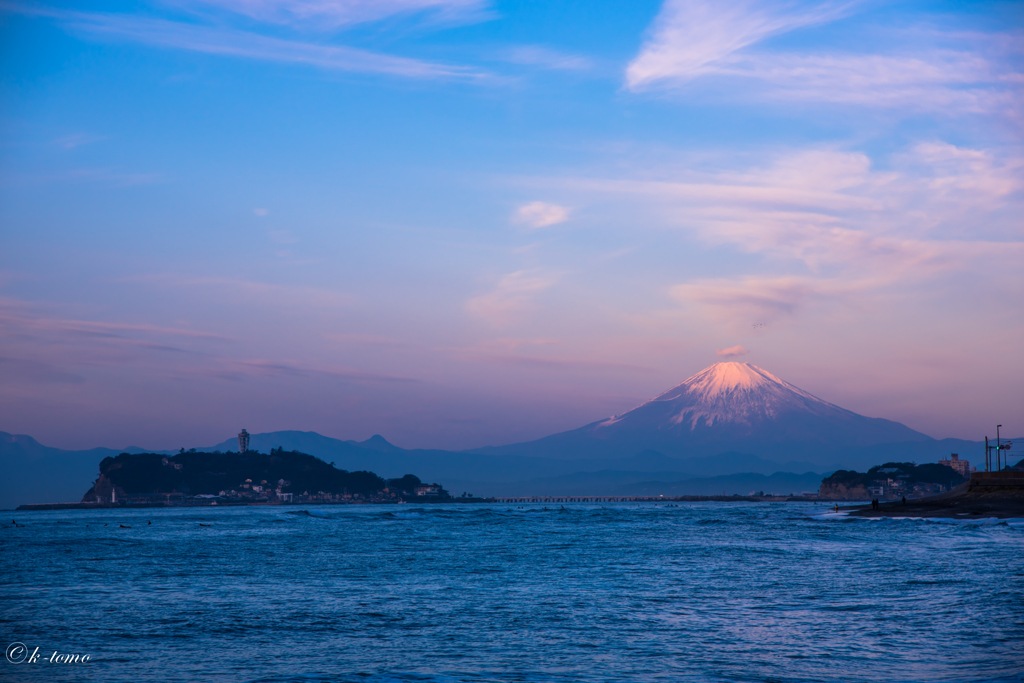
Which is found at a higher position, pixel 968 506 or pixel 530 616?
pixel 530 616

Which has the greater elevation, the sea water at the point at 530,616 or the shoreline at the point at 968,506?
the sea water at the point at 530,616

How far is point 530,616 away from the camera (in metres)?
22.7

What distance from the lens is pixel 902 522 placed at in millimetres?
72938

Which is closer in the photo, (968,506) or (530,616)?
(530,616)

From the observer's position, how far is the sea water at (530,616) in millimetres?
16125

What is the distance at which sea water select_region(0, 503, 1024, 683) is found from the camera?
16125mm

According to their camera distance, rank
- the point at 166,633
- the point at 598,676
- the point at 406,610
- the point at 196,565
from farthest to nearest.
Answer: the point at 196,565
the point at 406,610
the point at 166,633
the point at 598,676

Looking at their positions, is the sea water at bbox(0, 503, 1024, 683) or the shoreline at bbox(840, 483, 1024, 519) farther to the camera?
the shoreline at bbox(840, 483, 1024, 519)

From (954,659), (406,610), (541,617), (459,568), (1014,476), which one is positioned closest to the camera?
(954,659)

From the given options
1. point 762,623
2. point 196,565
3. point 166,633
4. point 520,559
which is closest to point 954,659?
point 762,623

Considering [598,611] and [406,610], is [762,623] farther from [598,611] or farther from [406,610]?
[406,610]

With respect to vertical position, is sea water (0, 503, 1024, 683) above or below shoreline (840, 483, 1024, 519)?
above

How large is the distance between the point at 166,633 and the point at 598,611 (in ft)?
39.6

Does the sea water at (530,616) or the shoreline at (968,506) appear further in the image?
the shoreline at (968,506)
